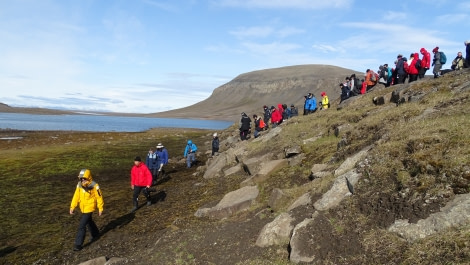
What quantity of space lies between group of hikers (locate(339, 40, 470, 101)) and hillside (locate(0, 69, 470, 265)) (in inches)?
189

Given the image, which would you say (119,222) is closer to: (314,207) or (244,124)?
(314,207)

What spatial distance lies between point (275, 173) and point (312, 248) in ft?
27.7

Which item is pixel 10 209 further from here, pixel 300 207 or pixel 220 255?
pixel 300 207

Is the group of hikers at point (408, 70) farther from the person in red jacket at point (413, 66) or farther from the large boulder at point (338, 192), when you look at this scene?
the large boulder at point (338, 192)

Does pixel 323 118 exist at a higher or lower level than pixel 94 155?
higher

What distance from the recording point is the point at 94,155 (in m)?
39.8

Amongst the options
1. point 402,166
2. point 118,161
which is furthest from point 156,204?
point 118,161

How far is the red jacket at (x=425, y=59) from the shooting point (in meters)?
24.0

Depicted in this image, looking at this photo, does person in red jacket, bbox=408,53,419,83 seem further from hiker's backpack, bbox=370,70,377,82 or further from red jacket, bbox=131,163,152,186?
red jacket, bbox=131,163,152,186

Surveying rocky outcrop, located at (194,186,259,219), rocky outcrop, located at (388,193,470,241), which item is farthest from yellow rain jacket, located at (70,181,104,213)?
rocky outcrop, located at (388,193,470,241)

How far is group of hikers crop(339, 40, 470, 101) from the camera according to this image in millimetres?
24812

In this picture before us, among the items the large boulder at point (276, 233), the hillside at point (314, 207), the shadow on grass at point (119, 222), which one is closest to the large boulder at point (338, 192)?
the hillside at point (314, 207)

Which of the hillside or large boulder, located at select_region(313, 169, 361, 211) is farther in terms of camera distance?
large boulder, located at select_region(313, 169, 361, 211)

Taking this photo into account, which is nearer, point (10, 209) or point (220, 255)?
point (220, 255)
